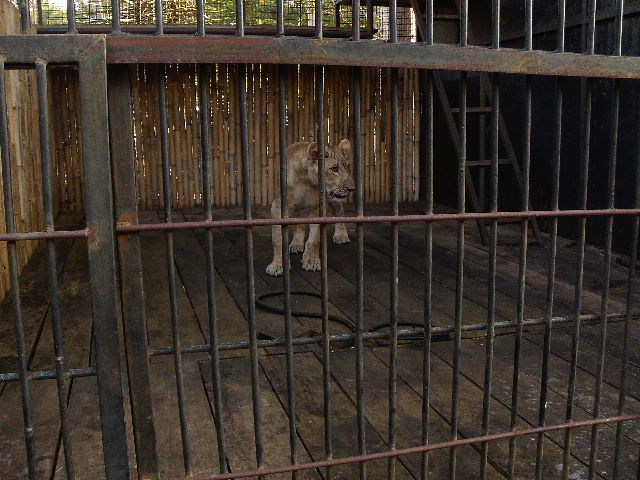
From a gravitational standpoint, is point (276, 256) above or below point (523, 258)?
below

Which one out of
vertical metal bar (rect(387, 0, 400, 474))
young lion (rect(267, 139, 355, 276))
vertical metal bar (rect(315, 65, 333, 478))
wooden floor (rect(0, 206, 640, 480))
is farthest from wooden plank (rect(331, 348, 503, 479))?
young lion (rect(267, 139, 355, 276))

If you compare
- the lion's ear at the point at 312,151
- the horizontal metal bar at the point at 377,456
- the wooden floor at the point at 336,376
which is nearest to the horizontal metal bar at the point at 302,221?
the horizontal metal bar at the point at 377,456

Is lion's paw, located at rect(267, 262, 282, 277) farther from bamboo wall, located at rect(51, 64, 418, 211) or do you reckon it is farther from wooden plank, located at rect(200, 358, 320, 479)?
bamboo wall, located at rect(51, 64, 418, 211)

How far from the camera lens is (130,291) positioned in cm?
175

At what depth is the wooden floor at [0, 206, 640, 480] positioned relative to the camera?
2.73 m

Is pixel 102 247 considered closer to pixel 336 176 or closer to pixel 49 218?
pixel 49 218

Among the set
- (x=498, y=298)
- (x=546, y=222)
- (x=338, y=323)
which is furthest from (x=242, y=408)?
(x=546, y=222)

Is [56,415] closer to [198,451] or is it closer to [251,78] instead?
[198,451]

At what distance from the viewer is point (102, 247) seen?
5.62ft

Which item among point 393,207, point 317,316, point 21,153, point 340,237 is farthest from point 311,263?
point 393,207

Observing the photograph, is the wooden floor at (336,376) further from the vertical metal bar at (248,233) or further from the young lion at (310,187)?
the vertical metal bar at (248,233)

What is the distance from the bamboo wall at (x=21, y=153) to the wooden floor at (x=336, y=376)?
1.37 ft

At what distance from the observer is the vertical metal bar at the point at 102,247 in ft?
5.42

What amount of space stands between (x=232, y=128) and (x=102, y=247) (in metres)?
8.49
